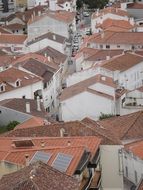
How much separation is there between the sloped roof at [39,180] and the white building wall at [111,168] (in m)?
7.49

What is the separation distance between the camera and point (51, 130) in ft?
94.7

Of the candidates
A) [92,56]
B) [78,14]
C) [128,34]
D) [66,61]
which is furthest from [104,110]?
[78,14]

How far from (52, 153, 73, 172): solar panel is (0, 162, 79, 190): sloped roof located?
2594 millimetres

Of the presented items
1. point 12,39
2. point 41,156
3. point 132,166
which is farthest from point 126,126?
point 12,39

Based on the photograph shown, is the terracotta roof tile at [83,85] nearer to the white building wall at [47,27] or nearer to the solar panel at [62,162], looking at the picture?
the solar panel at [62,162]

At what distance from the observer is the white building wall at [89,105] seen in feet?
136

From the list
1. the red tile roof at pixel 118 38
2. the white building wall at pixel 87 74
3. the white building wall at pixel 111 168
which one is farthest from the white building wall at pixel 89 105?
the red tile roof at pixel 118 38

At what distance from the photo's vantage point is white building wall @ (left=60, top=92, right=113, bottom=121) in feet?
136

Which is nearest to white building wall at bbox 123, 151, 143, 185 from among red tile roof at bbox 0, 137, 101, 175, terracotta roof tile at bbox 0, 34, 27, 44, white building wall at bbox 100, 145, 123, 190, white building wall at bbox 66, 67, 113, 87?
white building wall at bbox 100, 145, 123, 190

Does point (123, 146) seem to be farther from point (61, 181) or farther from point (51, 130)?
point (61, 181)

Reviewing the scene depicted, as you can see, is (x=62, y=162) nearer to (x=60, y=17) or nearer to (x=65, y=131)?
(x=65, y=131)

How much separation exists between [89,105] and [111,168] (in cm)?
1480

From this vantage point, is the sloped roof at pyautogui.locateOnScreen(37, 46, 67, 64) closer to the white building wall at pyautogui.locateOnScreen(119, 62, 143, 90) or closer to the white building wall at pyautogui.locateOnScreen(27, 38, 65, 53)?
the white building wall at pyautogui.locateOnScreen(27, 38, 65, 53)

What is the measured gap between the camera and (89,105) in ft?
137
